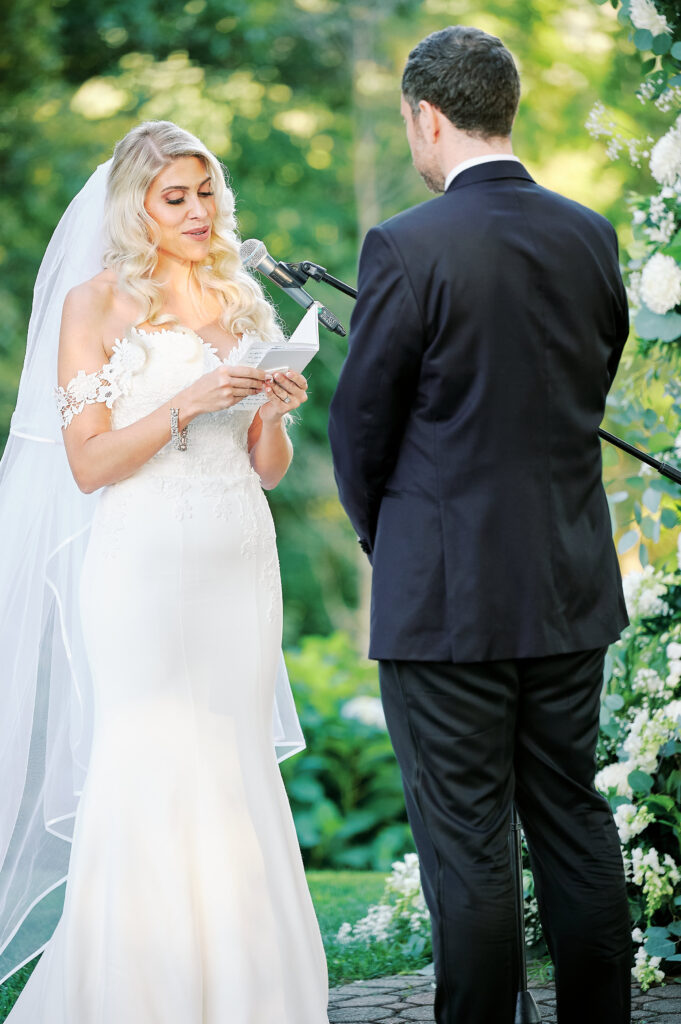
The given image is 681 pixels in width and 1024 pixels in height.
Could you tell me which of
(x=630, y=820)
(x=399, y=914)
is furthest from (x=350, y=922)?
(x=630, y=820)

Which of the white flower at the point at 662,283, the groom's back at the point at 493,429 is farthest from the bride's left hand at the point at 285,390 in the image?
the white flower at the point at 662,283

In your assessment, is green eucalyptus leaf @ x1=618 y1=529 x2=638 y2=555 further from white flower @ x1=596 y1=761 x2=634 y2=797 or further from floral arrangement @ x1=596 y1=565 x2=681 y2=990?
white flower @ x1=596 y1=761 x2=634 y2=797

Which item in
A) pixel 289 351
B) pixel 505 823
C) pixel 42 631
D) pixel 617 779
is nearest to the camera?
pixel 505 823

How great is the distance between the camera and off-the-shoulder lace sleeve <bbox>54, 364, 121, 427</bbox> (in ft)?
10.0

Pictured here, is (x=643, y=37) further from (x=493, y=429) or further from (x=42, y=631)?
(x=42, y=631)

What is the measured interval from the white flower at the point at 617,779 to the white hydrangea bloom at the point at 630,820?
60mm

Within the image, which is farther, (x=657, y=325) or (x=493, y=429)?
(x=657, y=325)

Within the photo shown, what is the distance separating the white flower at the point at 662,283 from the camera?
3.63 m

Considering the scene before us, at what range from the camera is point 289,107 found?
11734 millimetres

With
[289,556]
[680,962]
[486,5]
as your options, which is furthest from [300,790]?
[486,5]

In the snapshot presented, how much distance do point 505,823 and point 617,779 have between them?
1.39m

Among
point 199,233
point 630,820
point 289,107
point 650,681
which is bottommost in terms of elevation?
point 630,820

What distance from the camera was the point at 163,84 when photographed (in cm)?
1107

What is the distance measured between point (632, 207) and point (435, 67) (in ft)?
5.78
